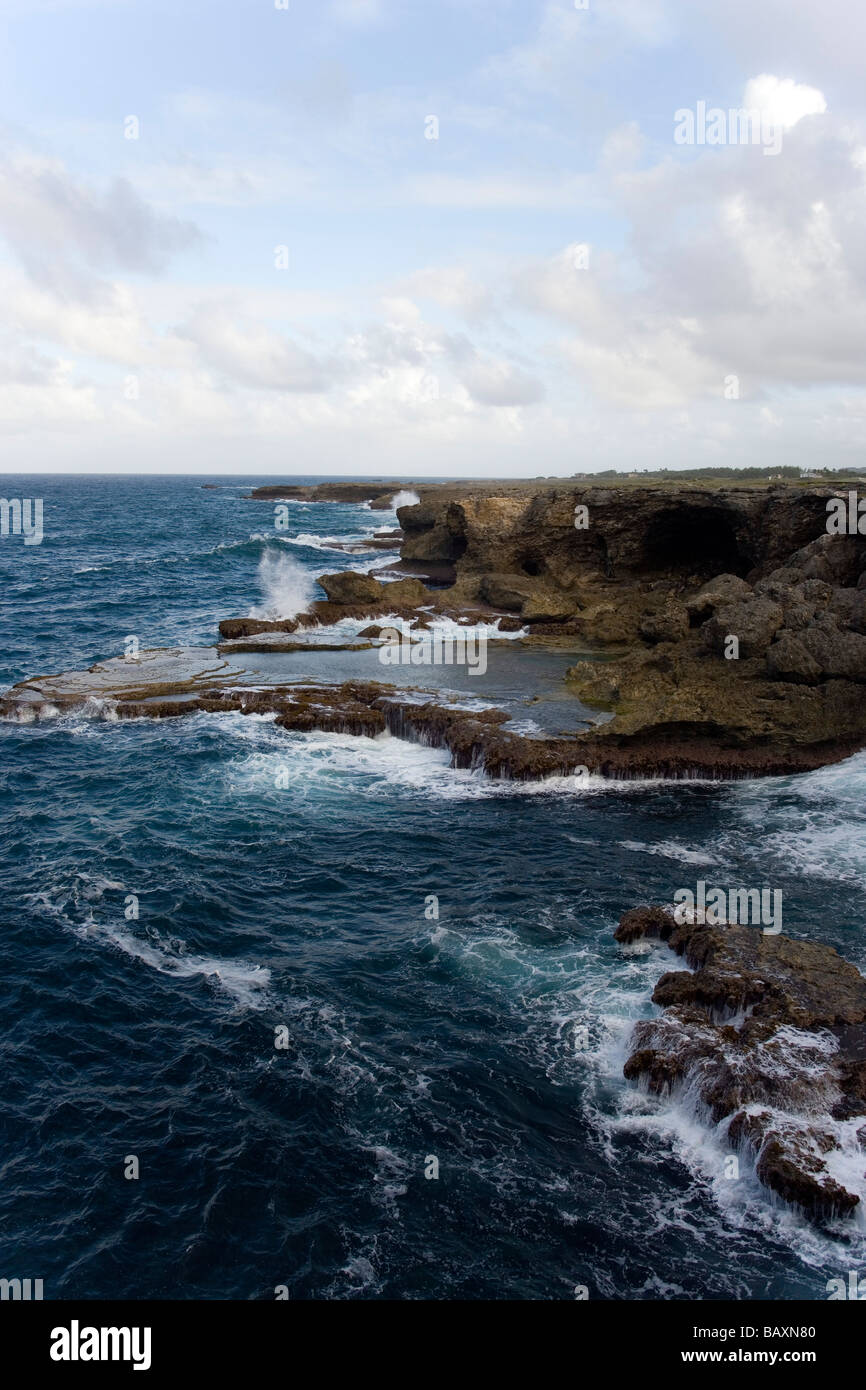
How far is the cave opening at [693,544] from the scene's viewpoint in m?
45.6

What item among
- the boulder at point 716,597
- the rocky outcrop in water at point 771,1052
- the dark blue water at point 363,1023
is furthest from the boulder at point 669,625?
the rocky outcrop in water at point 771,1052

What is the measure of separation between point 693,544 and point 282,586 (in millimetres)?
33481

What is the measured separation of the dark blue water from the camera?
11438 mm

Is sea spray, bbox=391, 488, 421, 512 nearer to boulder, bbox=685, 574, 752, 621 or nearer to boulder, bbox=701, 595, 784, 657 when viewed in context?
boulder, bbox=685, 574, 752, 621

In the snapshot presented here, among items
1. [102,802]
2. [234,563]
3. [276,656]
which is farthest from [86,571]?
[102,802]

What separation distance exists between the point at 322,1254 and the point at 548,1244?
2.97 metres

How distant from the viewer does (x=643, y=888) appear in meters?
20.6

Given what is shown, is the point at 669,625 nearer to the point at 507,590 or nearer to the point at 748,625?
the point at 748,625

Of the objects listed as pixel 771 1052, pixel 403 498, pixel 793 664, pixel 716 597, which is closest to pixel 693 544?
pixel 716 597

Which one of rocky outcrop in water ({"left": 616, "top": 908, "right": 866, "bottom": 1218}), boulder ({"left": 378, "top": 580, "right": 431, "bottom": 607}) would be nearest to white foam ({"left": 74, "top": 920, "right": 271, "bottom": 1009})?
rocky outcrop in water ({"left": 616, "top": 908, "right": 866, "bottom": 1218})

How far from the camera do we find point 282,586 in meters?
69.1

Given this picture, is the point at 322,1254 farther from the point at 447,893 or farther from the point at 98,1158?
the point at 447,893

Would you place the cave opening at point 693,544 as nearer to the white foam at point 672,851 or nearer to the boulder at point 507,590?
the boulder at point 507,590

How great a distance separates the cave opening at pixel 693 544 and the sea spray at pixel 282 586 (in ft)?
68.9
